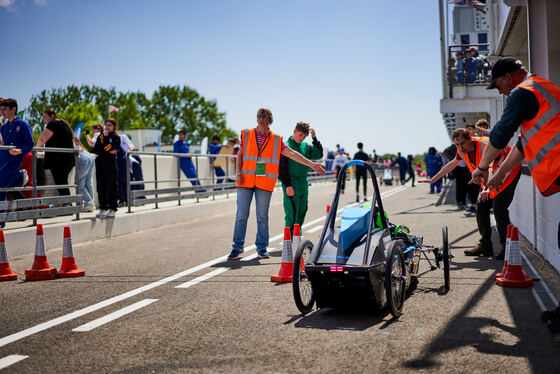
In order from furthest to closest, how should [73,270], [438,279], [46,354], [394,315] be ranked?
[73,270] < [438,279] < [394,315] < [46,354]

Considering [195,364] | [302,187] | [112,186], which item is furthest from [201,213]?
[195,364]

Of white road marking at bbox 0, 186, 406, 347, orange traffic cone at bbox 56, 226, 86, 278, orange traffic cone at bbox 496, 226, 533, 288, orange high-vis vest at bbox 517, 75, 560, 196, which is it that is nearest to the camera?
orange high-vis vest at bbox 517, 75, 560, 196

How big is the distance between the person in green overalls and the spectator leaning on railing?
14.6 feet

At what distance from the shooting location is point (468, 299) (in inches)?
228

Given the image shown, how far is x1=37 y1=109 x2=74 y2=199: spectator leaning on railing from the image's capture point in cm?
1115

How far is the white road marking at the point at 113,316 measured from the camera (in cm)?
502

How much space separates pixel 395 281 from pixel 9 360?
300 cm

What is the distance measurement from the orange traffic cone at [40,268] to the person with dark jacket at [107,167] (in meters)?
4.42

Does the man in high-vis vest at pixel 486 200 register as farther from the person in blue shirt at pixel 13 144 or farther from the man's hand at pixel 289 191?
the person in blue shirt at pixel 13 144

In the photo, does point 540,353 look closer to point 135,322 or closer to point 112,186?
point 135,322

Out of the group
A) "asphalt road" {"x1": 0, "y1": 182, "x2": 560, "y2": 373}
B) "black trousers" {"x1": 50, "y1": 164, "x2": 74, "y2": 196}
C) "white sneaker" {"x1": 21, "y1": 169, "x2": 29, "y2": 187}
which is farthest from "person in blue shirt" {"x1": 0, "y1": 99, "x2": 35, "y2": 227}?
"asphalt road" {"x1": 0, "y1": 182, "x2": 560, "y2": 373}

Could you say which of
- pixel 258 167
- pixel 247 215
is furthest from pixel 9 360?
pixel 258 167

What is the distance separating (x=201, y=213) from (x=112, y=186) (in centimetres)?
442

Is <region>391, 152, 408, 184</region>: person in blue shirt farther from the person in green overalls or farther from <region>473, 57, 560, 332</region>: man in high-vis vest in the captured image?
<region>473, 57, 560, 332</region>: man in high-vis vest
